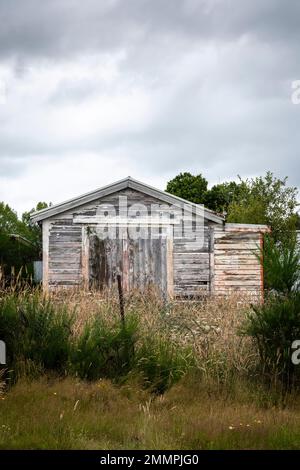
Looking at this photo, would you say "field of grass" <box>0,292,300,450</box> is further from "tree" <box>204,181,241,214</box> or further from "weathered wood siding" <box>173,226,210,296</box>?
"tree" <box>204,181,241,214</box>

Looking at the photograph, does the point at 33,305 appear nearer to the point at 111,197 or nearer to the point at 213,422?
the point at 213,422

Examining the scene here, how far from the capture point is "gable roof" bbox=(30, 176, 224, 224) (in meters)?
16.5

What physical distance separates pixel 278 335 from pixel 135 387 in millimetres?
1892

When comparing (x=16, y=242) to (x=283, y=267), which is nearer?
(x=283, y=267)

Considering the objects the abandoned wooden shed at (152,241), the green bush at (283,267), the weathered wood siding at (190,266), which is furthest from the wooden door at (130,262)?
the green bush at (283,267)

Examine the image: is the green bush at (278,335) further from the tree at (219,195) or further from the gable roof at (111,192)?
the tree at (219,195)

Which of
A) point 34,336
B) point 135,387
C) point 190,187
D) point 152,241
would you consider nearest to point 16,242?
point 152,241

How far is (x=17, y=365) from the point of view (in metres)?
8.12

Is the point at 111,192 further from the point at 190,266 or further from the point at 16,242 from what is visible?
the point at 16,242

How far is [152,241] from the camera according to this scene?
1681 cm

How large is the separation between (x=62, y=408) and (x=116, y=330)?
1969 mm
